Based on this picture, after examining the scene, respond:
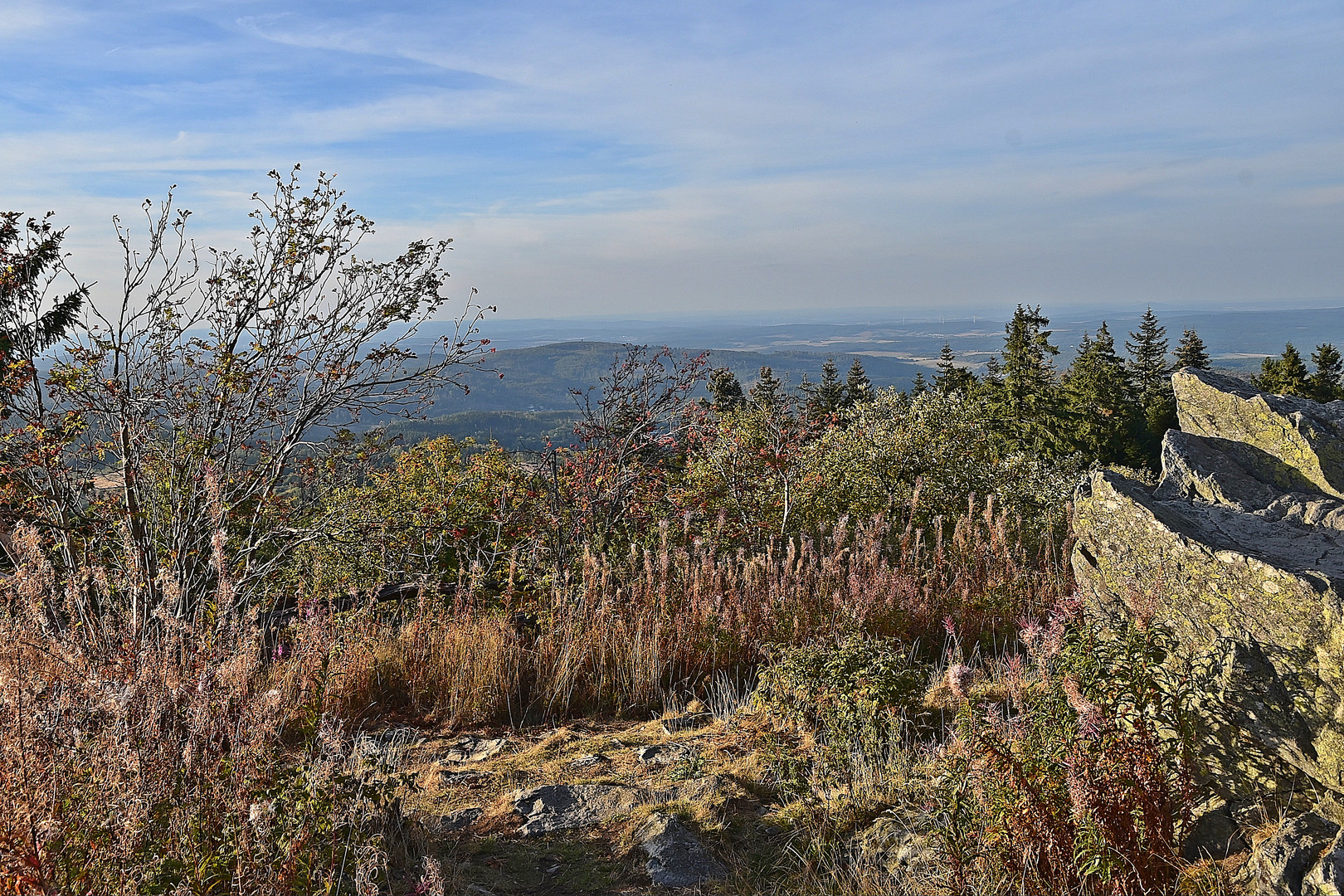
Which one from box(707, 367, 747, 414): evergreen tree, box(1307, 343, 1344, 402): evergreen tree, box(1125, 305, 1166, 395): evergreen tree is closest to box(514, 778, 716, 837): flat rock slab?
box(707, 367, 747, 414): evergreen tree

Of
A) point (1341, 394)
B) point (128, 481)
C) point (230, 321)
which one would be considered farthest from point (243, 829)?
point (1341, 394)

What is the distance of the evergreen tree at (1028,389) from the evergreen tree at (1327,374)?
438 inches

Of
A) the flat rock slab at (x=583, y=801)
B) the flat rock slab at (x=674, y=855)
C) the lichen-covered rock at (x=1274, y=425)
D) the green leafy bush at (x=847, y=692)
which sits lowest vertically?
the flat rock slab at (x=583, y=801)

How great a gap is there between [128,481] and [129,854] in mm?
3565

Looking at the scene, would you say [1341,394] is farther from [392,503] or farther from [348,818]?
[348,818]

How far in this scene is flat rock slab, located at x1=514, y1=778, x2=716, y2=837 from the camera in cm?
342

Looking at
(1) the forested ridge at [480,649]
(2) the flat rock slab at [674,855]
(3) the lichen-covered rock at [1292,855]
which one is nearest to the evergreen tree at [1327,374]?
(1) the forested ridge at [480,649]

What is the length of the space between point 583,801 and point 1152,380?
2439 inches

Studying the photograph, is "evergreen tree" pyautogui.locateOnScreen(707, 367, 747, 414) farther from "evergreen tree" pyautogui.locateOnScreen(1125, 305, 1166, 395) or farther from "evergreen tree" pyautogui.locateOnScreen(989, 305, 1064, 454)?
"evergreen tree" pyautogui.locateOnScreen(1125, 305, 1166, 395)

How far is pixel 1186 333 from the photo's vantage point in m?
51.5

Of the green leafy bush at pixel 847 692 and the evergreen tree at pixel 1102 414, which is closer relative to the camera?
the green leafy bush at pixel 847 692

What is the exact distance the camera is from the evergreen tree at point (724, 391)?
11.1m

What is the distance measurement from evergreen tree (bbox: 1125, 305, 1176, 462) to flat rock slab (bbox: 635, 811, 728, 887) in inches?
1902

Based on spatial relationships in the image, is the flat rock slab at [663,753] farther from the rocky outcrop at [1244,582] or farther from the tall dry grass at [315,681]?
the rocky outcrop at [1244,582]
